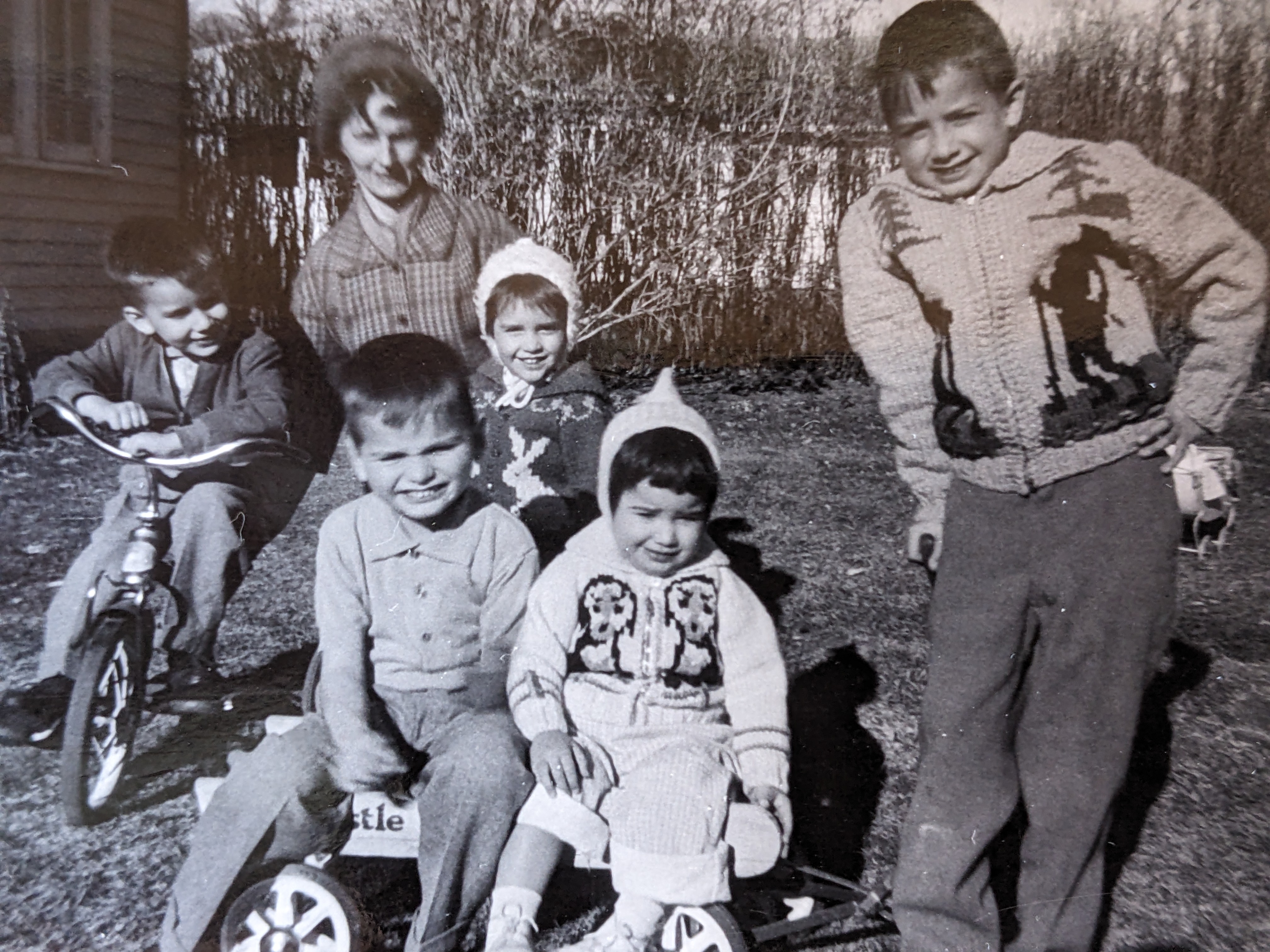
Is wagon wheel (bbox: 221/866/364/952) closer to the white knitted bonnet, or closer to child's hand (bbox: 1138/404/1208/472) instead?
the white knitted bonnet

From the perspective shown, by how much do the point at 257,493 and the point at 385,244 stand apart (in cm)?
71

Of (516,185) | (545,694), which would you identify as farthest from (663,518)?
(516,185)

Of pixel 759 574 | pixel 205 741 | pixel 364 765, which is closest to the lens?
pixel 364 765

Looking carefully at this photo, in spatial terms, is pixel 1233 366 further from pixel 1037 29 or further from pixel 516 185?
pixel 516 185

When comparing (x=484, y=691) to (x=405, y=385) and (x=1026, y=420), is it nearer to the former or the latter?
(x=405, y=385)

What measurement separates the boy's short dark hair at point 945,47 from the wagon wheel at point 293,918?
6.76ft

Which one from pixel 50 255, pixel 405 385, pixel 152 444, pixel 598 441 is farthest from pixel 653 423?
pixel 50 255

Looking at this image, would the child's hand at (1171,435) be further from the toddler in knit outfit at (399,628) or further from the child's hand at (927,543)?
the toddler in knit outfit at (399,628)

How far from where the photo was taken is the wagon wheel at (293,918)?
224cm

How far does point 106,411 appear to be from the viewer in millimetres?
2484

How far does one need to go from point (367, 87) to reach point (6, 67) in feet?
2.79

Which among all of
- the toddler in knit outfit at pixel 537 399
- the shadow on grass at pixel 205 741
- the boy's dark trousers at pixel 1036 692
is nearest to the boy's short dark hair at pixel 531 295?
the toddler in knit outfit at pixel 537 399

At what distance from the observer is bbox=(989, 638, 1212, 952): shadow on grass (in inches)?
97.0

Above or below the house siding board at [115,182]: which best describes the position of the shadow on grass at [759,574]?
below
